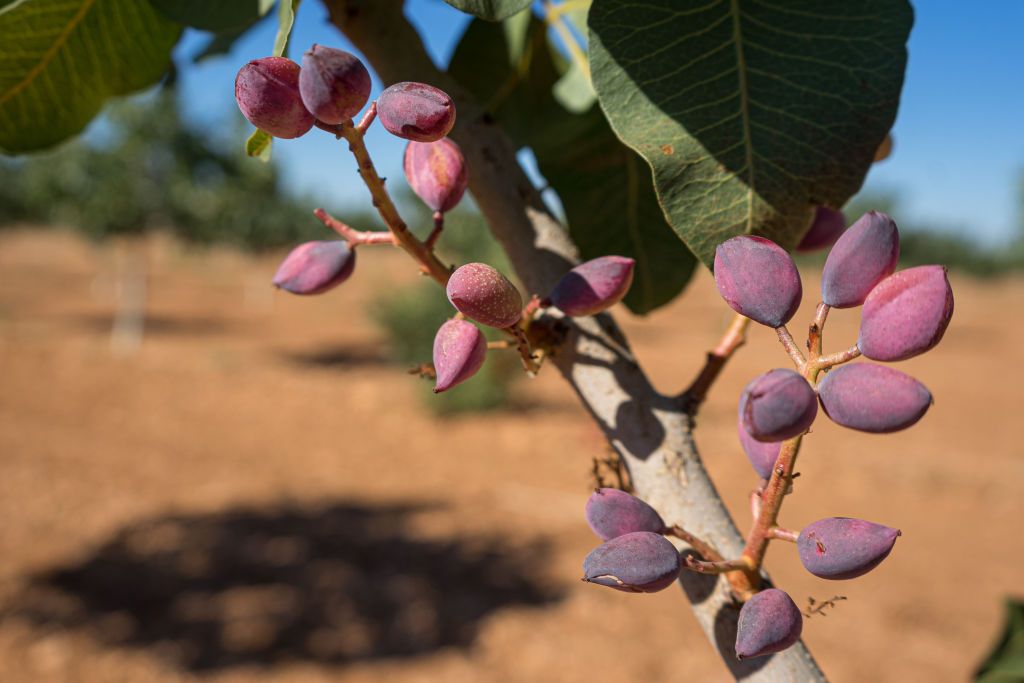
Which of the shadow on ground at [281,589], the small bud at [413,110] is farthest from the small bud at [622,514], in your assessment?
the shadow on ground at [281,589]

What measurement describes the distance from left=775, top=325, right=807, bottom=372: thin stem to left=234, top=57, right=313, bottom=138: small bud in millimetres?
279

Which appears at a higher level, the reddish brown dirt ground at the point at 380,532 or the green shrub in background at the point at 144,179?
the reddish brown dirt ground at the point at 380,532

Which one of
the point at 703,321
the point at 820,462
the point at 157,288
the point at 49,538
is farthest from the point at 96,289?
the point at 820,462

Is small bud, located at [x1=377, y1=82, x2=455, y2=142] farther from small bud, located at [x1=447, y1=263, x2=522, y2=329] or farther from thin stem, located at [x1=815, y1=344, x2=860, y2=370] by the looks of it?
thin stem, located at [x1=815, y1=344, x2=860, y2=370]

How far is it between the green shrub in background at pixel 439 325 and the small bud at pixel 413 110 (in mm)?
5570

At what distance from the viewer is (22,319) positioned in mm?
14188

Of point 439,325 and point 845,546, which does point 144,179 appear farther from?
point 845,546

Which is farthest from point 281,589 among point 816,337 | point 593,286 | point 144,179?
point 144,179

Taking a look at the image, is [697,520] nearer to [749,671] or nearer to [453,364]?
[749,671]

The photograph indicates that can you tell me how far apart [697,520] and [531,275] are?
0.22 m

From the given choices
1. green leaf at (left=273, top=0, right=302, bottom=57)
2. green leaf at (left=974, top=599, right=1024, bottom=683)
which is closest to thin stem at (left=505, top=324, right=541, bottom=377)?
green leaf at (left=273, top=0, right=302, bottom=57)

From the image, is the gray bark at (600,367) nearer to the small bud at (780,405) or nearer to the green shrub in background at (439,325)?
the small bud at (780,405)

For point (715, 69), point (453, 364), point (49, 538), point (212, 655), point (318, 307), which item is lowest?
point (318, 307)

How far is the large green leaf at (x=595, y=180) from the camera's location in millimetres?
752
